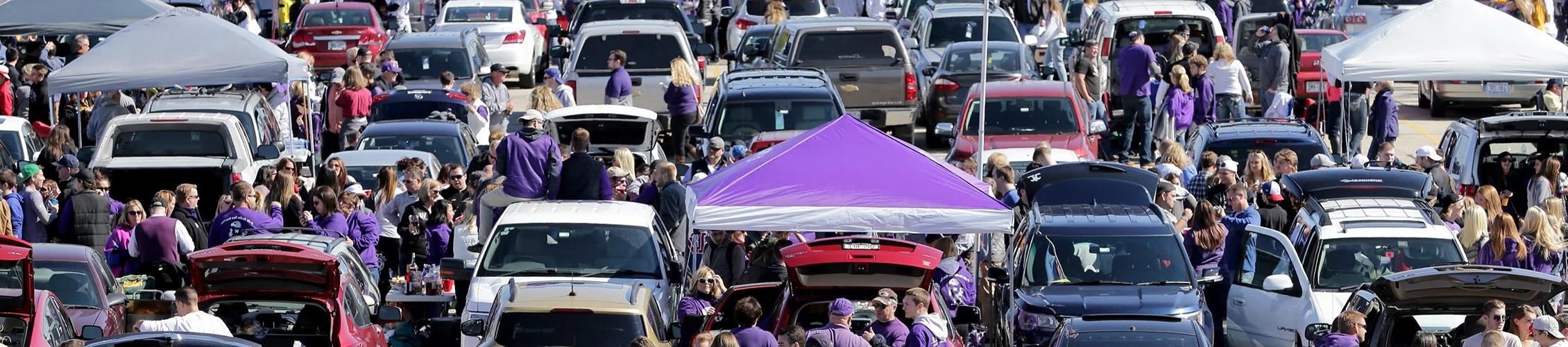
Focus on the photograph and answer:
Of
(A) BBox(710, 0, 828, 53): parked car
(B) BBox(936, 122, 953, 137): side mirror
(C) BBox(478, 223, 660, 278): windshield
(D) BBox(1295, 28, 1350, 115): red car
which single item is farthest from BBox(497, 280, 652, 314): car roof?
(A) BBox(710, 0, 828, 53): parked car

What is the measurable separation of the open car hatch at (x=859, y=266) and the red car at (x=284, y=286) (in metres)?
2.62

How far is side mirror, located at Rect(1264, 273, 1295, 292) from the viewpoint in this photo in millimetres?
15875

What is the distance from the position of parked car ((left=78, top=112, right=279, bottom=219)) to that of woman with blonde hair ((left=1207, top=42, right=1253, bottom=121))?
1015cm

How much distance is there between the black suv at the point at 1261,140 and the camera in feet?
71.9

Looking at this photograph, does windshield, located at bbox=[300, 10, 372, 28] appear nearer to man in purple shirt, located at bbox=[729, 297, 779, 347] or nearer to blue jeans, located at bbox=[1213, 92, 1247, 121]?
blue jeans, located at bbox=[1213, 92, 1247, 121]

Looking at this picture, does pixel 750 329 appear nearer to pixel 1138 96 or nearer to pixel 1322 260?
pixel 1322 260

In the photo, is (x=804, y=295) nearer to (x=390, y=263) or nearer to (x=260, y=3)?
(x=390, y=263)

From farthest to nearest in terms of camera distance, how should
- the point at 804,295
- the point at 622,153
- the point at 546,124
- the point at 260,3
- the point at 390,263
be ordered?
the point at 260,3 < the point at 546,124 < the point at 622,153 < the point at 390,263 < the point at 804,295

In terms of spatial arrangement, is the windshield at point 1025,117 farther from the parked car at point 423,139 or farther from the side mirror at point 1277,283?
the side mirror at point 1277,283

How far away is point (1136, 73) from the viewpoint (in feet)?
84.6

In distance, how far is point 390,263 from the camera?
1942 cm

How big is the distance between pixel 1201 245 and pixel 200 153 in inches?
353

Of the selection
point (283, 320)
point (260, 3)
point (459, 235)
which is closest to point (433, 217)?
point (459, 235)

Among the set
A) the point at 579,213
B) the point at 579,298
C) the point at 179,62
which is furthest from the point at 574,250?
the point at 179,62
